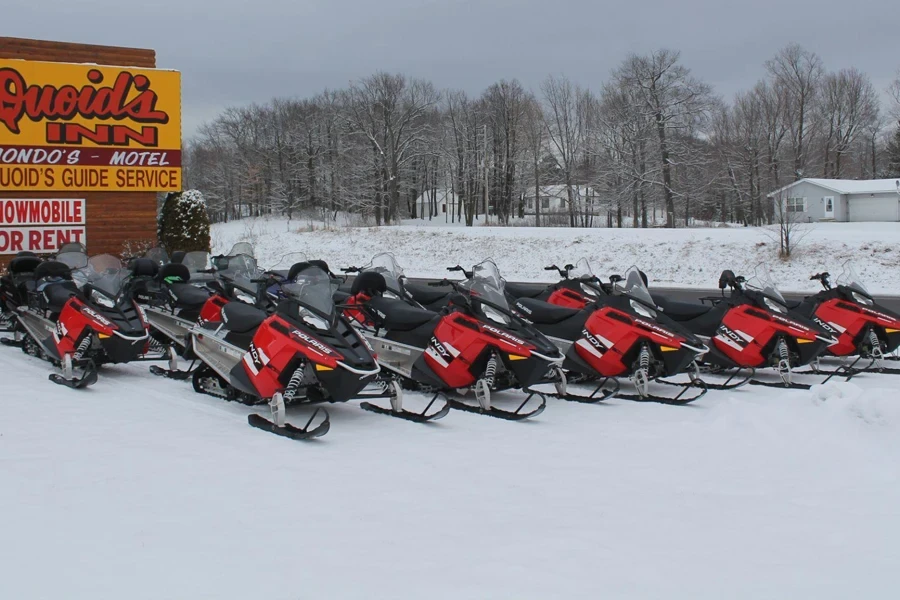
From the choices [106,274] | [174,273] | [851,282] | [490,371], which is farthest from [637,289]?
[106,274]

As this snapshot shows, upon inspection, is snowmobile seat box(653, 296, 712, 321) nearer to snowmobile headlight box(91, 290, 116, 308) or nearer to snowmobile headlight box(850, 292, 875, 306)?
snowmobile headlight box(850, 292, 875, 306)

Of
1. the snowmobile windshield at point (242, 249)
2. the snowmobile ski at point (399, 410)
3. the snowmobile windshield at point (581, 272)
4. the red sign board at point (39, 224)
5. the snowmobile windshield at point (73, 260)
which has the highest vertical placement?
the red sign board at point (39, 224)

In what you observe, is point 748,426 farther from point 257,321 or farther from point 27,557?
point 27,557

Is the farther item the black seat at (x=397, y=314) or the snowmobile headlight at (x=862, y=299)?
the snowmobile headlight at (x=862, y=299)

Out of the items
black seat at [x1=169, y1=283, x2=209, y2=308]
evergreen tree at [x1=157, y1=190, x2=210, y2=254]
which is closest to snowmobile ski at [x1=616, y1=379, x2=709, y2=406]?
black seat at [x1=169, y1=283, x2=209, y2=308]

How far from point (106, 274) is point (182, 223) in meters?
13.5

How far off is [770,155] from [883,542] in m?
53.6

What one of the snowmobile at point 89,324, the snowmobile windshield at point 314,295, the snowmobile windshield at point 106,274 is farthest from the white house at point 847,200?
the snowmobile windshield at point 314,295

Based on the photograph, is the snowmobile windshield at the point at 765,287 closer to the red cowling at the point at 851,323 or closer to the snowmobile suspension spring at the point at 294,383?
the red cowling at the point at 851,323

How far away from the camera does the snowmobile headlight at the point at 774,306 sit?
362 inches

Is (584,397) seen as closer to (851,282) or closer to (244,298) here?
(244,298)

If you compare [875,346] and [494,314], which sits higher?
[494,314]

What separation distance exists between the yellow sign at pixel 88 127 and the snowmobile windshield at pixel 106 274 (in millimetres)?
9289

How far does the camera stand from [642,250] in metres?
28.0
